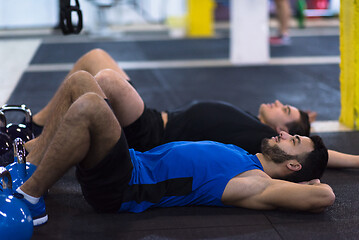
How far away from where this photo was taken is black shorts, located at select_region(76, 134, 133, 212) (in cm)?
235

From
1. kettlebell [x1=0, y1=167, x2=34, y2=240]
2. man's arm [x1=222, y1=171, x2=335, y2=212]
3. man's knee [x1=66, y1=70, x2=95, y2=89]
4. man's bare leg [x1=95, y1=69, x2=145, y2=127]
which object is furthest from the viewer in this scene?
man's bare leg [x1=95, y1=69, x2=145, y2=127]

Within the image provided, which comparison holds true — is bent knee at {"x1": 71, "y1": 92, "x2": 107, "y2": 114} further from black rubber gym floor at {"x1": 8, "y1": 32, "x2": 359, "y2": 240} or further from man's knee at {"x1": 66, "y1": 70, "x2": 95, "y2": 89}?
black rubber gym floor at {"x1": 8, "y1": 32, "x2": 359, "y2": 240}

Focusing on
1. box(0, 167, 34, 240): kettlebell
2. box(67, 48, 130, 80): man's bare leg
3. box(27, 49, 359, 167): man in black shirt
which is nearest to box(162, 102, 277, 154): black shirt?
box(27, 49, 359, 167): man in black shirt

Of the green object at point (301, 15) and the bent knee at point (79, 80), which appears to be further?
the green object at point (301, 15)

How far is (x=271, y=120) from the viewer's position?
10.6ft

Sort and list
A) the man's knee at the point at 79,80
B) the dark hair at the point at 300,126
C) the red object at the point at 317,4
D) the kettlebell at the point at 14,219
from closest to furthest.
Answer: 1. the kettlebell at the point at 14,219
2. the man's knee at the point at 79,80
3. the dark hair at the point at 300,126
4. the red object at the point at 317,4

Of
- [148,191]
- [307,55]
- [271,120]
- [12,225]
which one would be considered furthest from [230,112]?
[307,55]

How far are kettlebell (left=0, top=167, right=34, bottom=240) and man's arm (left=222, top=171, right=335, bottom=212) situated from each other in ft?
2.92

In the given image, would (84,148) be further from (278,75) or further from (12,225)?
(278,75)

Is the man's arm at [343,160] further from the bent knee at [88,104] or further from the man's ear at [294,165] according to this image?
the bent knee at [88,104]

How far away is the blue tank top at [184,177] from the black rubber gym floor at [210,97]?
67mm

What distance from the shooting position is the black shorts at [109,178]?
2.35 metres

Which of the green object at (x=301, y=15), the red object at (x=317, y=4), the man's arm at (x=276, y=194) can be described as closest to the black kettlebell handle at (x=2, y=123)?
the man's arm at (x=276, y=194)

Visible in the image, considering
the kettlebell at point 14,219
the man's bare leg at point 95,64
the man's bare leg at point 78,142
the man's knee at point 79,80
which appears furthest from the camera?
the man's bare leg at point 95,64
